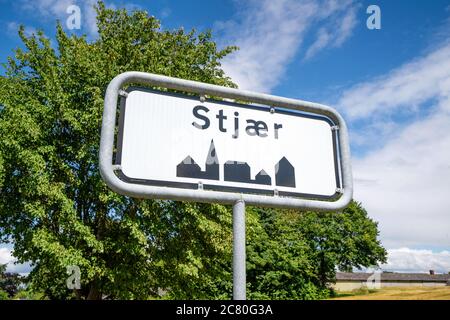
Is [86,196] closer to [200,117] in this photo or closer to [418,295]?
[200,117]

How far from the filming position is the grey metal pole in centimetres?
168

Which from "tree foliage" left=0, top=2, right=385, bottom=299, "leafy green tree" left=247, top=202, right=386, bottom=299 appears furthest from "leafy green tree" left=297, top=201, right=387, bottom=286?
"tree foliage" left=0, top=2, right=385, bottom=299

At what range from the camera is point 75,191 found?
16.7m

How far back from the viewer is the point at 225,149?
1.94 meters

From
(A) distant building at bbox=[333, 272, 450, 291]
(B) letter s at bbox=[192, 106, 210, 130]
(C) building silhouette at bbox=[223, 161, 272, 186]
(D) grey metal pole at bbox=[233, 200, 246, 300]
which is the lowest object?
(A) distant building at bbox=[333, 272, 450, 291]

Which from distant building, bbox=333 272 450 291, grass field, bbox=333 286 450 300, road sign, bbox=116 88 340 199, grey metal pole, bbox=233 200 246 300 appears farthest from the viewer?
distant building, bbox=333 272 450 291

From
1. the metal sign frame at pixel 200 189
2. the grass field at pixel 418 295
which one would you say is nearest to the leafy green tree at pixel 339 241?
the grass field at pixel 418 295

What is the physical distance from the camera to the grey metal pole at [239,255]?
1.68 metres

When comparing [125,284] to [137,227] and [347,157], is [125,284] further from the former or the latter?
[347,157]

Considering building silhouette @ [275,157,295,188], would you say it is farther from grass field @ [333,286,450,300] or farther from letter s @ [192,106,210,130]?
grass field @ [333,286,450,300]

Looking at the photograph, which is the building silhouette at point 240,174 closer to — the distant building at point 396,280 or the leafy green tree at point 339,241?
the leafy green tree at point 339,241

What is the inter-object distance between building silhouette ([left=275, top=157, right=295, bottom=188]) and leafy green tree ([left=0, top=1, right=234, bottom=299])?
1303 cm
